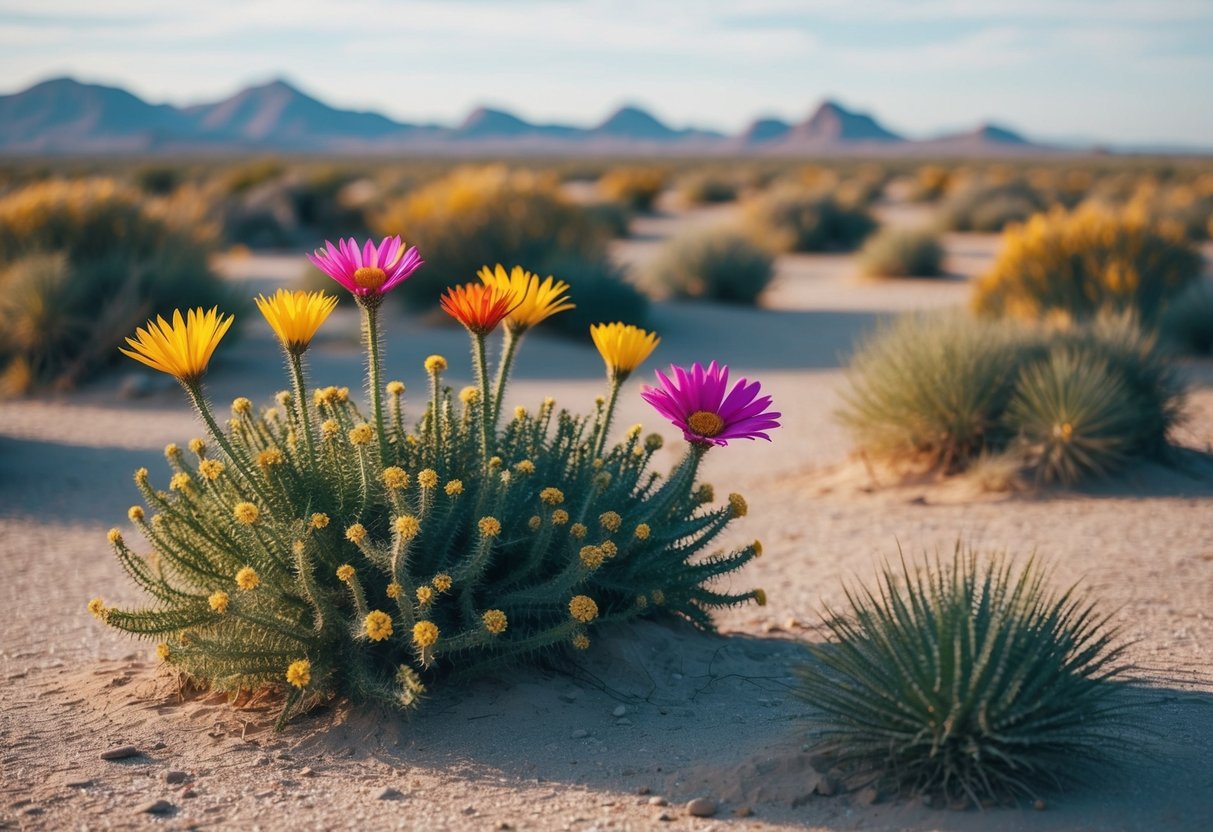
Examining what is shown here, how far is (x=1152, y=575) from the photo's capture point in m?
6.97

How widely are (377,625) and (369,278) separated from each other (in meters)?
1.20

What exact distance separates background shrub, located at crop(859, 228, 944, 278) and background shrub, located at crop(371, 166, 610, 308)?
635 centimetres

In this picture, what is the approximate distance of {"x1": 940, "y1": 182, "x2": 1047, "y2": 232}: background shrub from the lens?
34281mm

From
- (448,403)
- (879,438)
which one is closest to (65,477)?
(448,403)

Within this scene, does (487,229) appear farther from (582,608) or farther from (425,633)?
(425,633)

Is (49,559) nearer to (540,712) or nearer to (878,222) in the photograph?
(540,712)

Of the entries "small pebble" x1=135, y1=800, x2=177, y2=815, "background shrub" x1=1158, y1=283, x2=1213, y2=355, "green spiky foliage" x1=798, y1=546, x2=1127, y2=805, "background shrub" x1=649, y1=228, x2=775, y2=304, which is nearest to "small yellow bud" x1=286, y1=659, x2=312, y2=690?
"small pebble" x1=135, y1=800, x2=177, y2=815

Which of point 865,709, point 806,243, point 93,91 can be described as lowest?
point 865,709

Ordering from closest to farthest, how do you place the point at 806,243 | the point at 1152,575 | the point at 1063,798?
1. the point at 1063,798
2. the point at 1152,575
3. the point at 806,243

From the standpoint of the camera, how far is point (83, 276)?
14.7 m

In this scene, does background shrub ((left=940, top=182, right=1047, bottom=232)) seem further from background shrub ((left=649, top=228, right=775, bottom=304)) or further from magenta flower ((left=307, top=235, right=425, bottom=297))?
magenta flower ((left=307, top=235, right=425, bottom=297))

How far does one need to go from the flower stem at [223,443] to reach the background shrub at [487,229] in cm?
1414

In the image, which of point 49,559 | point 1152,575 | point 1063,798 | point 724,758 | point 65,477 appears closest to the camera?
point 1063,798

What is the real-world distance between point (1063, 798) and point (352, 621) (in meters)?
2.50
